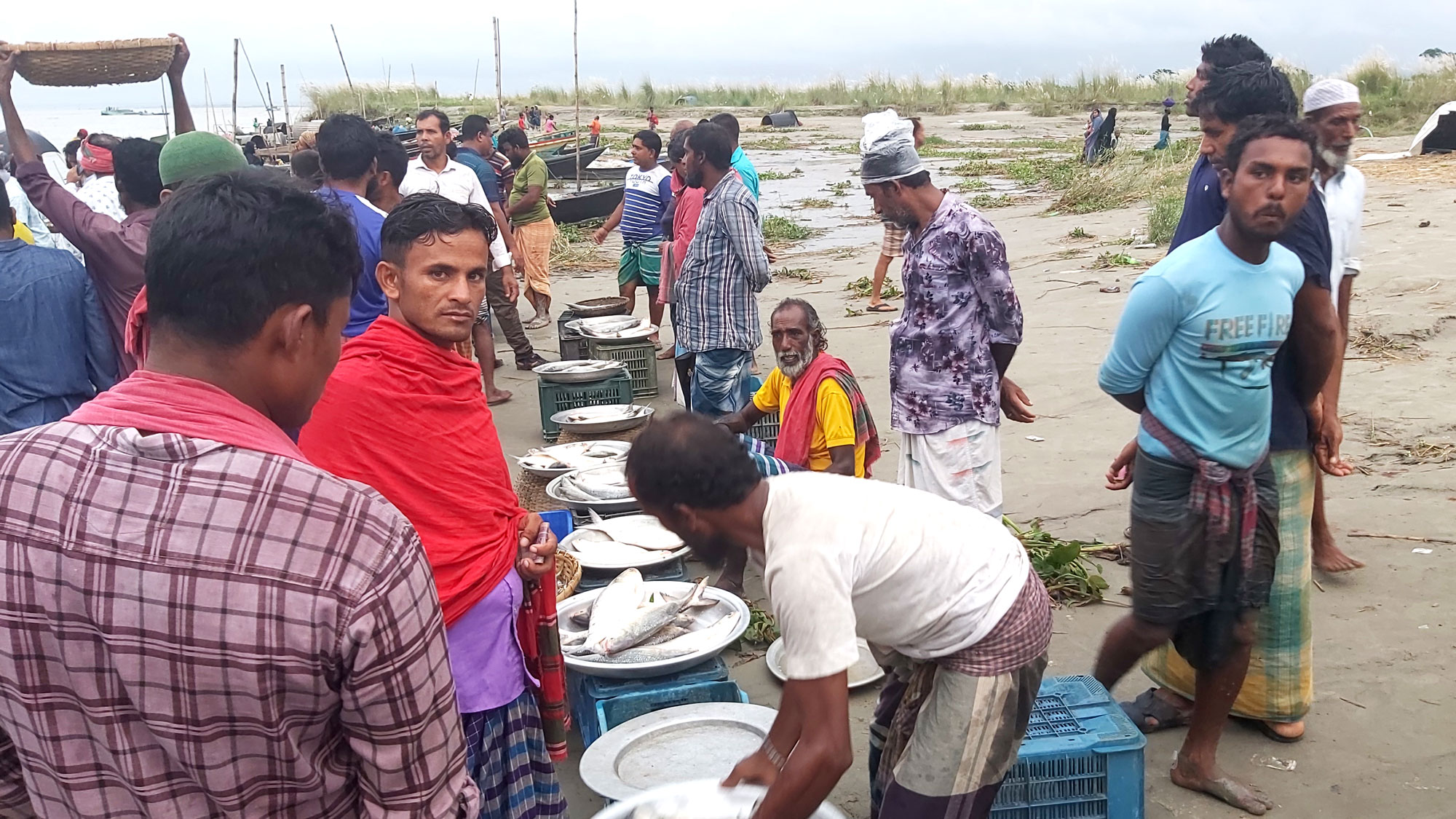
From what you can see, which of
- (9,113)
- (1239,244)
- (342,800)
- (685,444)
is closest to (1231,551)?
(1239,244)

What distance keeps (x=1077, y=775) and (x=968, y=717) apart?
75 cm

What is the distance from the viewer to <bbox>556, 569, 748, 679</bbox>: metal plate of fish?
337cm

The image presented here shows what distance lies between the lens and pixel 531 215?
9852 millimetres

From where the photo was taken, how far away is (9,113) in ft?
13.6

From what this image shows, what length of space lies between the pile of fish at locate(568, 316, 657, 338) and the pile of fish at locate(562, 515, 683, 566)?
3169 mm

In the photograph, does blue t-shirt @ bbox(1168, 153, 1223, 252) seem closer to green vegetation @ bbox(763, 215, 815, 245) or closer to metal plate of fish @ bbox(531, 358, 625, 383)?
metal plate of fish @ bbox(531, 358, 625, 383)

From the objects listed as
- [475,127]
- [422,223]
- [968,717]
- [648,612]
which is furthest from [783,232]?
[968,717]

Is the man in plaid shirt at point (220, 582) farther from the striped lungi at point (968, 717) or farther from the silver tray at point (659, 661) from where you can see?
the silver tray at point (659, 661)

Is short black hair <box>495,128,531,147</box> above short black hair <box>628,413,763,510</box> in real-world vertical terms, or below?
above

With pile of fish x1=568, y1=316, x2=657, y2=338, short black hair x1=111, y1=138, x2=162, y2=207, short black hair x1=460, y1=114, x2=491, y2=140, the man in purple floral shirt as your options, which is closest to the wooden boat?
short black hair x1=460, y1=114, x2=491, y2=140

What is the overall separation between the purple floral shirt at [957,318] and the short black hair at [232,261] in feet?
8.96

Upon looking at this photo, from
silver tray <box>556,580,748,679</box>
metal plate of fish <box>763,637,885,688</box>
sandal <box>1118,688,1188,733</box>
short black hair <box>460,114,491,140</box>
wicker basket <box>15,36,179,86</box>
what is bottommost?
metal plate of fish <box>763,637,885,688</box>

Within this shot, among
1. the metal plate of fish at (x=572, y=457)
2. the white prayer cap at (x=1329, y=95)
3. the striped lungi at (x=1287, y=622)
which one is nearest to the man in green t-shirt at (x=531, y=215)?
the metal plate of fish at (x=572, y=457)

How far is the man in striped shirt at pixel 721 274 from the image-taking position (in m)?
5.76
